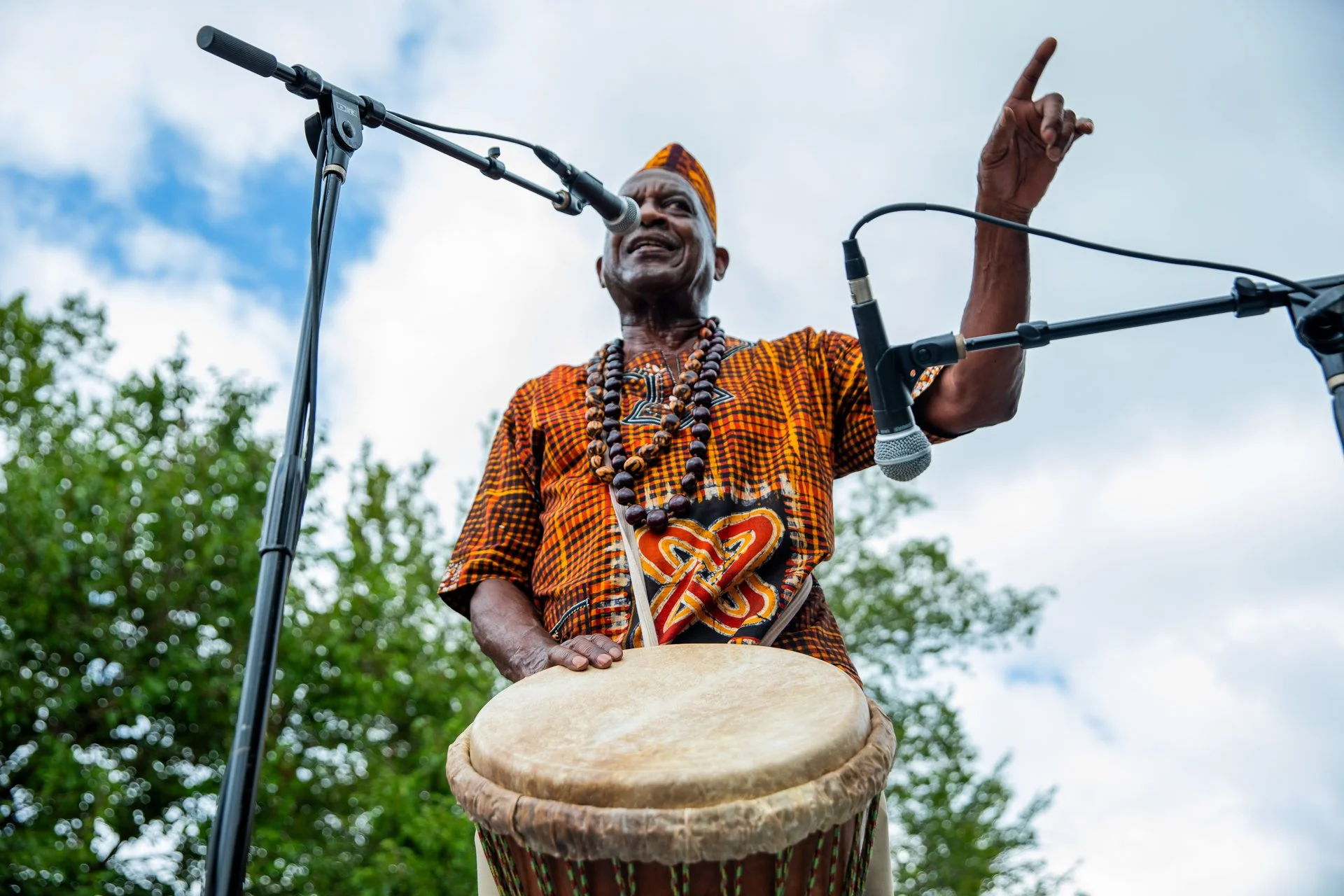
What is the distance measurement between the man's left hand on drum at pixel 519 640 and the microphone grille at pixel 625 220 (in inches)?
32.7

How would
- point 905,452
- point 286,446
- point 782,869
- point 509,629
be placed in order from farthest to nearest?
point 509,629 < point 905,452 < point 782,869 < point 286,446

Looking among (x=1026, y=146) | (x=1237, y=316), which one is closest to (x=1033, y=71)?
(x=1026, y=146)

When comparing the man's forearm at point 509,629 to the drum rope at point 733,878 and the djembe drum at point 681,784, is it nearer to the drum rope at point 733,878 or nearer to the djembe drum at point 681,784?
the djembe drum at point 681,784

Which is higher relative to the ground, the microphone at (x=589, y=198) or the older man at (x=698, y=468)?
the microphone at (x=589, y=198)

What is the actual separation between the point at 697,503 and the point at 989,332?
70 cm

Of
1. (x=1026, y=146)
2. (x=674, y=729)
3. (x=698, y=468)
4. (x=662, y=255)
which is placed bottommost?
(x=674, y=729)

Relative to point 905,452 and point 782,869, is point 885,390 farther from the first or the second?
point 782,869

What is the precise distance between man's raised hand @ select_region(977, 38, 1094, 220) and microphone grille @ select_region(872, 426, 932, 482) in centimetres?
57

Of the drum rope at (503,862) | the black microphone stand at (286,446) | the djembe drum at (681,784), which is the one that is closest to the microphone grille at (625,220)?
the black microphone stand at (286,446)

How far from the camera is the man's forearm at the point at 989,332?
86.6 inches

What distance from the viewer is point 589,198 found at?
230cm

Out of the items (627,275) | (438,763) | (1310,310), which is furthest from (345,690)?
(1310,310)

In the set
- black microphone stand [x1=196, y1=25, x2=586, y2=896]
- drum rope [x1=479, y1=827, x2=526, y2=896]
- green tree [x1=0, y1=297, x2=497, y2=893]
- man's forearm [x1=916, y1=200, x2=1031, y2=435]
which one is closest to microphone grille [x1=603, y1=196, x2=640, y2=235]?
black microphone stand [x1=196, y1=25, x2=586, y2=896]

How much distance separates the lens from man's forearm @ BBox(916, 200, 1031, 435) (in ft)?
7.22
